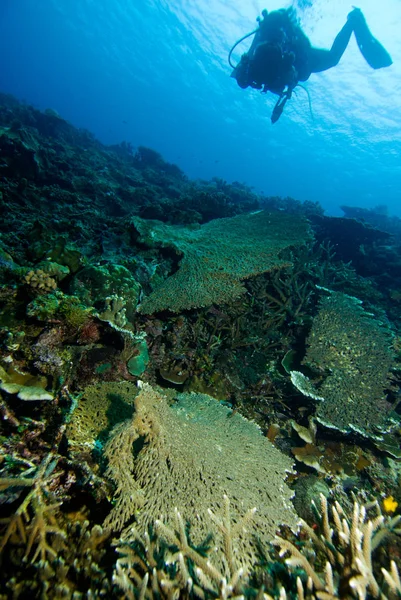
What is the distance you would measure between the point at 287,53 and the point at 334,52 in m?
2.35

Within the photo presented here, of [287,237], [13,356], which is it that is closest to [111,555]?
[13,356]

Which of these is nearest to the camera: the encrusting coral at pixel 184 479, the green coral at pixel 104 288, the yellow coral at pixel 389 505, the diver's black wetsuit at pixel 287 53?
the encrusting coral at pixel 184 479

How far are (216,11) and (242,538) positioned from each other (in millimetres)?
43059

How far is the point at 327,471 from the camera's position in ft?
11.5

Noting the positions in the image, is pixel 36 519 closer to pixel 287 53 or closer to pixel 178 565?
pixel 178 565

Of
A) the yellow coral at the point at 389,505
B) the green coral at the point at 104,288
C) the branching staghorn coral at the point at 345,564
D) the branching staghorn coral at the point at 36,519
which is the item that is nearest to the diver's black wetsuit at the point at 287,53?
the green coral at the point at 104,288

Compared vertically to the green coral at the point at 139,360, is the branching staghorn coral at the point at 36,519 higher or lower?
lower

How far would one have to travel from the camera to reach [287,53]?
27.2ft

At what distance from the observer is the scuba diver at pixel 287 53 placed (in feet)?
27.0

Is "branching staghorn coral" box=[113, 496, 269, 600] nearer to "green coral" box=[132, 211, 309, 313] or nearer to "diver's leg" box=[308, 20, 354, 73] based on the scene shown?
"green coral" box=[132, 211, 309, 313]

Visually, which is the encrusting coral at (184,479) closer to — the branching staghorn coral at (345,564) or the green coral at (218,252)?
the branching staghorn coral at (345,564)

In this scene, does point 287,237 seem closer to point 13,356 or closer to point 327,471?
point 327,471

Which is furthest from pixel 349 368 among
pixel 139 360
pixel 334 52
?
pixel 334 52

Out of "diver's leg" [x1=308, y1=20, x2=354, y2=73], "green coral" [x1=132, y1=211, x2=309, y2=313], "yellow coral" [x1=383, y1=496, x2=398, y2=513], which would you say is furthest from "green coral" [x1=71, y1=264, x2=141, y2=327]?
"diver's leg" [x1=308, y1=20, x2=354, y2=73]
